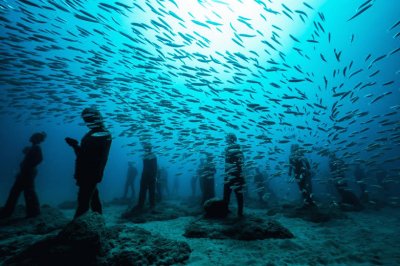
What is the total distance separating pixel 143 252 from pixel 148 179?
5.52 meters

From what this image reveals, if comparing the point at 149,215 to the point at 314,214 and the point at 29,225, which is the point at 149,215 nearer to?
the point at 29,225

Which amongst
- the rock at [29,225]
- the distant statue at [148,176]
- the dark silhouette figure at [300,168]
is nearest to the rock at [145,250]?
the rock at [29,225]

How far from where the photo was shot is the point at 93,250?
3.27m

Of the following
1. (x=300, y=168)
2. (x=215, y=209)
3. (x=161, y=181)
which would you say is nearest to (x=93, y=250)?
(x=215, y=209)

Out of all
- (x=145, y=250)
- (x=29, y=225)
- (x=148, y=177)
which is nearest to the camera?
(x=145, y=250)

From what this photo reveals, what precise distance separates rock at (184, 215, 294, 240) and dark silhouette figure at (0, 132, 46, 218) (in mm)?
5308

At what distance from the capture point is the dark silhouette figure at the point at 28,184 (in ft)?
21.6

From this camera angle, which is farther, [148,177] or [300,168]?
[300,168]

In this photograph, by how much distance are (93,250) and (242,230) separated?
10.9 feet

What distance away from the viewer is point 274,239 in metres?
4.96

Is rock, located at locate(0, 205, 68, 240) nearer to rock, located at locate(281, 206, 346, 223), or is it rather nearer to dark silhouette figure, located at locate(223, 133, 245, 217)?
dark silhouette figure, located at locate(223, 133, 245, 217)

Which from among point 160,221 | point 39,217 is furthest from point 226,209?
point 39,217

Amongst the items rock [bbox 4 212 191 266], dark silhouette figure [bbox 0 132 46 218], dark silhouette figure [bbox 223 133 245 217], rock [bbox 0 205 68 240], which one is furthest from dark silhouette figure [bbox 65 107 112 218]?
dark silhouette figure [bbox 0 132 46 218]

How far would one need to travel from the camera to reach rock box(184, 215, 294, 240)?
16.5 feet
